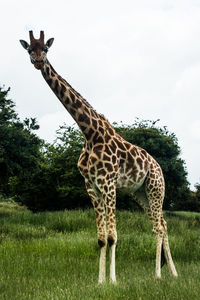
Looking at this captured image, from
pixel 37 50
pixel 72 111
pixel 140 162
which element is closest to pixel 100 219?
pixel 140 162

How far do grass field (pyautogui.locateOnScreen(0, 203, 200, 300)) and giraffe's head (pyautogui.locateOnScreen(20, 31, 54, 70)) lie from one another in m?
3.73

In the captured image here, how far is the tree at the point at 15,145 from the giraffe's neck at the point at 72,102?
1295 cm

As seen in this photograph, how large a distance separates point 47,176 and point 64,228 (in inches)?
360

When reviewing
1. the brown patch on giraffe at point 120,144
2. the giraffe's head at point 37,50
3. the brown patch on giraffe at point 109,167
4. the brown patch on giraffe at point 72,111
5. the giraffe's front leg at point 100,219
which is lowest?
the giraffe's front leg at point 100,219

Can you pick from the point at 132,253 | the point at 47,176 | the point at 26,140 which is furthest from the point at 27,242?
the point at 47,176

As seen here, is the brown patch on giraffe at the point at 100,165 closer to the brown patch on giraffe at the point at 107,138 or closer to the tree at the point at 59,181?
the brown patch on giraffe at the point at 107,138

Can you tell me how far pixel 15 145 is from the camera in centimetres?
1966

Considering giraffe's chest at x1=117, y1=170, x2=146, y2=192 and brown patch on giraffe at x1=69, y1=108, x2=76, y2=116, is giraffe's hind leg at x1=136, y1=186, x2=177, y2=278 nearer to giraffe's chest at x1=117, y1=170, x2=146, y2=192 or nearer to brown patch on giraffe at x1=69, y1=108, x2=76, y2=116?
giraffe's chest at x1=117, y1=170, x2=146, y2=192

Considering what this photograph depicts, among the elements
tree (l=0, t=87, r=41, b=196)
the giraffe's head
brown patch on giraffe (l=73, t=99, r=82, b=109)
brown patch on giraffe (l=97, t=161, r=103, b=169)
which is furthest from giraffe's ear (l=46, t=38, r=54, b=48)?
tree (l=0, t=87, r=41, b=196)

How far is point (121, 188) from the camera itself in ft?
23.9

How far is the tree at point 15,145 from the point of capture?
1958cm

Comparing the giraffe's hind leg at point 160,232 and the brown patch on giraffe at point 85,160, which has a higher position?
the brown patch on giraffe at point 85,160

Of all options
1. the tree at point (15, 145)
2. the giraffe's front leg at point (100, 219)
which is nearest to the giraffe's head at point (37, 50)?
the giraffe's front leg at point (100, 219)

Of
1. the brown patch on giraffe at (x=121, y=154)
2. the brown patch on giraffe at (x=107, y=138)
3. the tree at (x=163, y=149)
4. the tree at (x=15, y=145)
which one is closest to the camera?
the brown patch on giraffe at (x=107, y=138)
